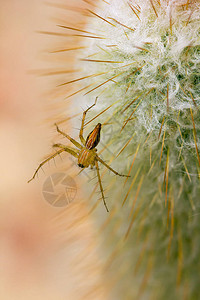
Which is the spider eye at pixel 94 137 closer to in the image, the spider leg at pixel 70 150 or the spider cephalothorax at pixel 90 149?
the spider cephalothorax at pixel 90 149

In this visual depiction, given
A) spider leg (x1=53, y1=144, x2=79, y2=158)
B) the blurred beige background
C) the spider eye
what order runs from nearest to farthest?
the spider eye, spider leg (x1=53, y1=144, x2=79, y2=158), the blurred beige background

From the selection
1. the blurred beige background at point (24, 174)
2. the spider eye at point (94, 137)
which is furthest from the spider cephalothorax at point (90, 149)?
the blurred beige background at point (24, 174)

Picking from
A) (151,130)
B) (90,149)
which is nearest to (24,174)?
(90,149)

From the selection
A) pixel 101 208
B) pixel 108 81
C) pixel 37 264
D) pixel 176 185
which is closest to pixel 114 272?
pixel 101 208

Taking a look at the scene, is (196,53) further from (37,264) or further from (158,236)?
(37,264)

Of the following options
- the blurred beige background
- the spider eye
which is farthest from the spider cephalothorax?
the blurred beige background

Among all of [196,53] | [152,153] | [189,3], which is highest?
[189,3]

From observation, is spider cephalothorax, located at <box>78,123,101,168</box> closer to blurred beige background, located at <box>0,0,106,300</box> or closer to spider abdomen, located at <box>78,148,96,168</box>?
spider abdomen, located at <box>78,148,96,168</box>

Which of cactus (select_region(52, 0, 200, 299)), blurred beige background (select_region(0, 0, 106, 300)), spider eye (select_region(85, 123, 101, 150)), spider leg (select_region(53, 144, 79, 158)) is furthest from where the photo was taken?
blurred beige background (select_region(0, 0, 106, 300))
